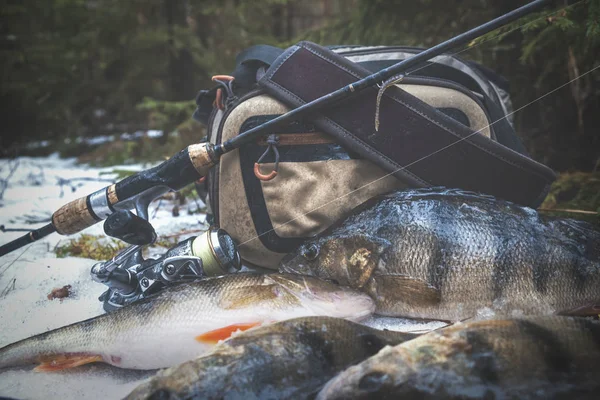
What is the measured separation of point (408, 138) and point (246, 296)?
1111 mm

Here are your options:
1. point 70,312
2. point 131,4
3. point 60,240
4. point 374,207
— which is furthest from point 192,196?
point 131,4

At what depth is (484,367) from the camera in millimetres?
1367

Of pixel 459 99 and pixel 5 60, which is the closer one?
pixel 459 99

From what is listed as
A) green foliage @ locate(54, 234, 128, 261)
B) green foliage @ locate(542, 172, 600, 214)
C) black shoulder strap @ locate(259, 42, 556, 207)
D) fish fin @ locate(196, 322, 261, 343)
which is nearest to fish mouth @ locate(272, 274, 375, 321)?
fish fin @ locate(196, 322, 261, 343)

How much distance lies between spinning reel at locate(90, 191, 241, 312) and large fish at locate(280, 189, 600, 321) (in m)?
0.49

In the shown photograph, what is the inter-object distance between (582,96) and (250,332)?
11.2ft

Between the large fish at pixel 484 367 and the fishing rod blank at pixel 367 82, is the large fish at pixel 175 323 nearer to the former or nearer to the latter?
the large fish at pixel 484 367

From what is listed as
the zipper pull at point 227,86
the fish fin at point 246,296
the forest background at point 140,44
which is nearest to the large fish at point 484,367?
the fish fin at point 246,296

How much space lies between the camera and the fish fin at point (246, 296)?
77.4 inches

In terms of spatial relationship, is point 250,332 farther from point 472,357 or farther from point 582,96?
point 582,96

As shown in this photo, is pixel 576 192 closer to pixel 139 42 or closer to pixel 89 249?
pixel 89 249

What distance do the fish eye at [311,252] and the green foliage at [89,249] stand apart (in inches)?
58.2

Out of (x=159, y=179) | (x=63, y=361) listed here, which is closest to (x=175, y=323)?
(x=63, y=361)

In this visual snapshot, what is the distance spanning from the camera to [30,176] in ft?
17.5
